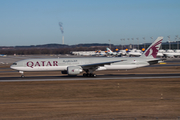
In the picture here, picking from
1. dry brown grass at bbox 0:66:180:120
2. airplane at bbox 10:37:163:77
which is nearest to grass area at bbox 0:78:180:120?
dry brown grass at bbox 0:66:180:120

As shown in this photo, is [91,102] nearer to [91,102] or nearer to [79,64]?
[91,102]

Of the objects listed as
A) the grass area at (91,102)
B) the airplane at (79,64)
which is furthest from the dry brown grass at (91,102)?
the airplane at (79,64)

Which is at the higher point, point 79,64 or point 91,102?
point 79,64

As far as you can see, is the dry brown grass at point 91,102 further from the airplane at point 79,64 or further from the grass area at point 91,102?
the airplane at point 79,64

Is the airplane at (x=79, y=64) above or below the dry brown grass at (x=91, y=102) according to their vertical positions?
above

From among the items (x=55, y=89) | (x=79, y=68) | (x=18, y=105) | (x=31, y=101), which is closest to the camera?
(x=18, y=105)

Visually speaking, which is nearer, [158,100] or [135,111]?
[135,111]

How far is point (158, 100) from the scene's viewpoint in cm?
2031

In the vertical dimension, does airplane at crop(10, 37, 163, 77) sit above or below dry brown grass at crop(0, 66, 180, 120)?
above

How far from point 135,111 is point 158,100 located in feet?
14.9

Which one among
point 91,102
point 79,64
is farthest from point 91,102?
point 79,64

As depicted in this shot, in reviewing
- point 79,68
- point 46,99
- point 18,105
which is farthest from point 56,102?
point 79,68

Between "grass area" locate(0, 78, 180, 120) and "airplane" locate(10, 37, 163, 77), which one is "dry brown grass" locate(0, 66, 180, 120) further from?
"airplane" locate(10, 37, 163, 77)

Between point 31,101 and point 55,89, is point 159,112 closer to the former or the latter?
point 31,101
